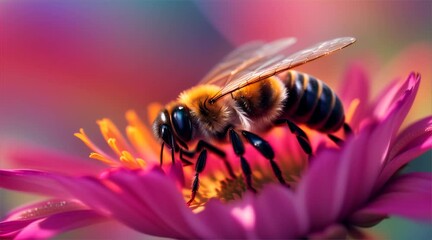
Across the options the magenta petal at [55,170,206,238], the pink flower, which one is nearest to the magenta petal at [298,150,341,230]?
the pink flower

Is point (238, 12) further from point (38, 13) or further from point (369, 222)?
point (369, 222)

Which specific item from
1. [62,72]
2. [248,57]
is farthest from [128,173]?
[62,72]

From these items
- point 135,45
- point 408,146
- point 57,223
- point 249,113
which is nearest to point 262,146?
point 249,113

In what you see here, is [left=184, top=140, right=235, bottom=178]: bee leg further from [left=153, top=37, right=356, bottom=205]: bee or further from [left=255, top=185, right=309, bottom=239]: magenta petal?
[left=255, top=185, right=309, bottom=239]: magenta petal

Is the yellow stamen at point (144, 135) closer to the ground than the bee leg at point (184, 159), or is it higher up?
higher up

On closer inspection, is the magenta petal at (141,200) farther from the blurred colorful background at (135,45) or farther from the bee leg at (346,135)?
A: the blurred colorful background at (135,45)

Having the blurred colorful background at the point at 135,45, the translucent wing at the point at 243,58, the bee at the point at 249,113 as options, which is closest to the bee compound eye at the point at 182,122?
the bee at the point at 249,113
